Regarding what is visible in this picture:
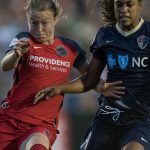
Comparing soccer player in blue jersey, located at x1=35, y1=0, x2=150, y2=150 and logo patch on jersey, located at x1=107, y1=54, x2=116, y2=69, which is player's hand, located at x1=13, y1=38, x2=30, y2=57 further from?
logo patch on jersey, located at x1=107, y1=54, x2=116, y2=69

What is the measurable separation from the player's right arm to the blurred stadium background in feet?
10.5

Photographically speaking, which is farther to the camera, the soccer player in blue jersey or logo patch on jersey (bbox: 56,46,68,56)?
logo patch on jersey (bbox: 56,46,68,56)

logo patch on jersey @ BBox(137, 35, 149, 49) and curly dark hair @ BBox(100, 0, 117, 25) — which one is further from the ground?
curly dark hair @ BBox(100, 0, 117, 25)

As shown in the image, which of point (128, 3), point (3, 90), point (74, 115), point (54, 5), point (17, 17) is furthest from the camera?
point (17, 17)

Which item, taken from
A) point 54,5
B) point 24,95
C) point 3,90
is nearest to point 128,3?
point 54,5

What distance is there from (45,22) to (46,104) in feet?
2.29

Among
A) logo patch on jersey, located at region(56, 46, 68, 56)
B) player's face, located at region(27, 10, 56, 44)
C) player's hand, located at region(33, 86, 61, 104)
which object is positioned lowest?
player's hand, located at region(33, 86, 61, 104)

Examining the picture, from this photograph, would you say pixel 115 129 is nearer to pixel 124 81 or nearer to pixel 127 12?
pixel 124 81

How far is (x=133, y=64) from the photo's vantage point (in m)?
5.99

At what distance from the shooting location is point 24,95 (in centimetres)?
632

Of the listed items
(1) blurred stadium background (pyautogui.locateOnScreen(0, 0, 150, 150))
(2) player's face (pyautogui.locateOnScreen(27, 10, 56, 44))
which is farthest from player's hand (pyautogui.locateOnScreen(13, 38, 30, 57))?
(1) blurred stadium background (pyautogui.locateOnScreen(0, 0, 150, 150))

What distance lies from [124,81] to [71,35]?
498 centimetres

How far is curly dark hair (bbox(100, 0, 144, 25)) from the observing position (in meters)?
6.50

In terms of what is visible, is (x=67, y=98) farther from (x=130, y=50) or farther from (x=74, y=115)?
(x=130, y=50)
